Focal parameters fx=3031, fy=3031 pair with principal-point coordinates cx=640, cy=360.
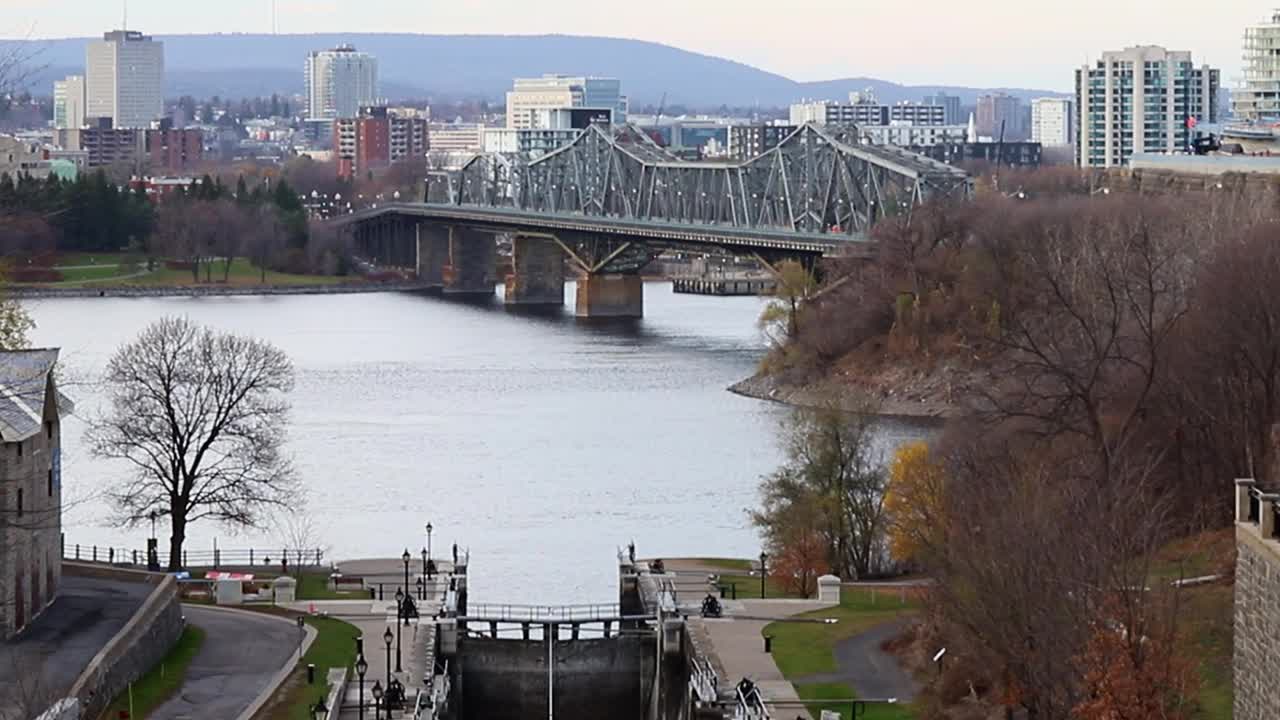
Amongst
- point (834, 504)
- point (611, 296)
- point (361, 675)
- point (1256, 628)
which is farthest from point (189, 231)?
point (1256, 628)

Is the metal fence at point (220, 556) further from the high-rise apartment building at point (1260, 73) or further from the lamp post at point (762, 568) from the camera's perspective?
the high-rise apartment building at point (1260, 73)

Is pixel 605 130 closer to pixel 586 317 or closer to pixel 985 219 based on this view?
pixel 586 317

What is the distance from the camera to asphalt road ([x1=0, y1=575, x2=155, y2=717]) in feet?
110

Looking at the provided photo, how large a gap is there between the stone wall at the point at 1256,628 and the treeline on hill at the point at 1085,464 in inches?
33.9

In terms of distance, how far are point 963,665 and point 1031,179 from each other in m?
112

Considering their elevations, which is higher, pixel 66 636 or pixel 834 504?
pixel 834 504

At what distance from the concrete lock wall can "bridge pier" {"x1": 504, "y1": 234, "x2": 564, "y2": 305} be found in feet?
342

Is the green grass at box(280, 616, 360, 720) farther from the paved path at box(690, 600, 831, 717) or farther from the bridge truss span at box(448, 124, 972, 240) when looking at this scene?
the bridge truss span at box(448, 124, 972, 240)

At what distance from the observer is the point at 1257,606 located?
1122 inches

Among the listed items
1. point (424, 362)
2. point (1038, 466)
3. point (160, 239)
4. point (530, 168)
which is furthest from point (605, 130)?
point (1038, 466)

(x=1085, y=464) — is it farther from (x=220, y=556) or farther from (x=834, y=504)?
(x=220, y=556)

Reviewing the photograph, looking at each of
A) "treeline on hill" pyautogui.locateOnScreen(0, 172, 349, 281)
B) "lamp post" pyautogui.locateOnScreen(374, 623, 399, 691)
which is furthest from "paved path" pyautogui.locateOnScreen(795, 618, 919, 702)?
"treeline on hill" pyautogui.locateOnScreen(0, 172, 349, 281)

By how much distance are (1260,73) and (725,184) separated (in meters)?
26.2

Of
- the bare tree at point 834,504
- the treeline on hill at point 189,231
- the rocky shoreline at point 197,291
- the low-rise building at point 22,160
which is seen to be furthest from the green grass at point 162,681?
the treeline on hill at point 189,231
